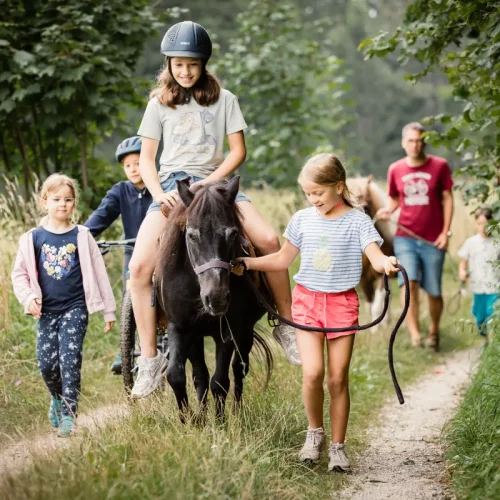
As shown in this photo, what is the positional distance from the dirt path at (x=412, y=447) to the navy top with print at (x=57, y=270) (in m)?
2.36

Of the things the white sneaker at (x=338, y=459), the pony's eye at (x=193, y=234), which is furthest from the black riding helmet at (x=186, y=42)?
the white sneaker at (x=338, y=459)

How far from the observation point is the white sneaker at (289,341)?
5.74m

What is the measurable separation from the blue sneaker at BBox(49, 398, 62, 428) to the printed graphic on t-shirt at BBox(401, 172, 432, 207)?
527cm

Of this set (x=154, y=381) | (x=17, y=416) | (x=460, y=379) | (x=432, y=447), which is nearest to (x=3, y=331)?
(x=17, y=416)

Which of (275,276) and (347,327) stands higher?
(275,276)

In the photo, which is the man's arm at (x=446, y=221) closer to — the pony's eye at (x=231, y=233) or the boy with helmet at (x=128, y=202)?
the boy with helmet at (x=128, y=202)

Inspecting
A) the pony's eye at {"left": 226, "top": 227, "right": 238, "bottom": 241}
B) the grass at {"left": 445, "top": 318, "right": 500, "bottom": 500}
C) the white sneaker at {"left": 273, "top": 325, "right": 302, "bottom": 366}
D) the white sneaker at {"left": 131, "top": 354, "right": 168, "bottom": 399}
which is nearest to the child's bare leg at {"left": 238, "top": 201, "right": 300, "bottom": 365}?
the white sneaker at {"left": 273, "top": 325, "right": 302, "bottom": 366}

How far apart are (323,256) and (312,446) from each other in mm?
1166

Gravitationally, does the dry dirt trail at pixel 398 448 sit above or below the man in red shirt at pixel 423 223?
below

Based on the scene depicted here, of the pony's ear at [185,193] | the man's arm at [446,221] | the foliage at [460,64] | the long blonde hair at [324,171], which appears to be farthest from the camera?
the man's arm at [446,221]

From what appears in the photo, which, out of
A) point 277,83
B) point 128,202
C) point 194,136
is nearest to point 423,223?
point 128,202

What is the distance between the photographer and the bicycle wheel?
6.51 metres

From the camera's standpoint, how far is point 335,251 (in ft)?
16.6

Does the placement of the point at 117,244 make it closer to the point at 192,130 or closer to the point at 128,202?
the point at 128,202
